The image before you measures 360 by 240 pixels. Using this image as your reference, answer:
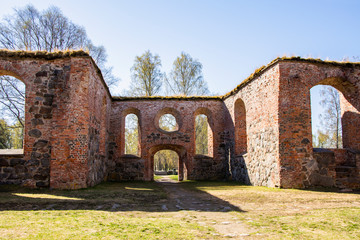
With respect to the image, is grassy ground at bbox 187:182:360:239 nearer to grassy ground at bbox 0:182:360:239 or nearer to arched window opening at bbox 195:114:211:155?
grassy ground at bbox 0:182:360:239

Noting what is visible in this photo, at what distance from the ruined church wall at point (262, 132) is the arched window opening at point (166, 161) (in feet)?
48.6

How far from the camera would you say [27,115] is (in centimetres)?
958

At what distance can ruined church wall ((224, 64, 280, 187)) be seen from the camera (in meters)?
10.4

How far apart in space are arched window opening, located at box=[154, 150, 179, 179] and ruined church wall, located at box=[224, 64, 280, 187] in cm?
1480

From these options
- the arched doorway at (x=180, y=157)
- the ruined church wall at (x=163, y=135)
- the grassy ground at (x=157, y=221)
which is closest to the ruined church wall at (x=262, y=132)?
the ruined church wall at (x=163, y=135)

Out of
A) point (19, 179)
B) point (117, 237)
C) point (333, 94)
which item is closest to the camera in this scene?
point (117, 237)

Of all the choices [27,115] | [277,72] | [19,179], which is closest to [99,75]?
[27,115]

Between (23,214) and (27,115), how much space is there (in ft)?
18.0

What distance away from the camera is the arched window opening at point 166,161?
28.7 m

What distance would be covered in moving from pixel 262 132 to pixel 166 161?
2147 cm

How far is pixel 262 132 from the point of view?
1146 cm

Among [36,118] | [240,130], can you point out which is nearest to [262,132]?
[240,130]

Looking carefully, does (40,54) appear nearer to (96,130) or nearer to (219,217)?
(96,130)

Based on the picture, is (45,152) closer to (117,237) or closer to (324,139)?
(117,237)
